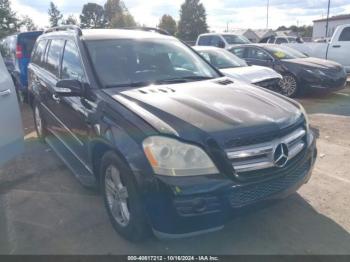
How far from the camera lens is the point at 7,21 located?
2516cm

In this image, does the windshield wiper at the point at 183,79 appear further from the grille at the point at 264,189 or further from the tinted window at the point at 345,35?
the tinted window at the point at 345,35

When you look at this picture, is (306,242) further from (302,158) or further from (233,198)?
(233,198)

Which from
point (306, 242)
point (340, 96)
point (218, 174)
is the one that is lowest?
point (340, 96)

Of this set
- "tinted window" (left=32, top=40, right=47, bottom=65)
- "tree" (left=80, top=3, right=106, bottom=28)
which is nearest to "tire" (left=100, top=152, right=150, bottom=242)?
"tinted window" (left=32, top=40, right=47, bottom=65)

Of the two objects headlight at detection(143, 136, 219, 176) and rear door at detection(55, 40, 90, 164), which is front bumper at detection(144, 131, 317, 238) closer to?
headlight at detection(143, 136, 219, 176)

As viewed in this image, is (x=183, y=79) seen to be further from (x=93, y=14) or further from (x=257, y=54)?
(x=93, y=14)

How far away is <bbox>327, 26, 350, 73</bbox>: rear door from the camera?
39.0 ft

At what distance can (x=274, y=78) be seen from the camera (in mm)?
7676

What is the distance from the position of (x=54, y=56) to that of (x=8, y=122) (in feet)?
4.72

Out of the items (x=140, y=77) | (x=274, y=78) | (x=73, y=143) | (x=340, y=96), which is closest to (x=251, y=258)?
(x=140, y=77)

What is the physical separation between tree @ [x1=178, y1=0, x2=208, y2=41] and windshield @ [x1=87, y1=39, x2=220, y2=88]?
217 feet

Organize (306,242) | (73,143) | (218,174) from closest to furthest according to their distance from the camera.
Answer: (218,174), (306,242), (73,143)

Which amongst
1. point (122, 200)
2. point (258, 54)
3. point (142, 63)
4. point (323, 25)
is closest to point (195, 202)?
point (122, 200)

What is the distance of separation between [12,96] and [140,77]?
4.42 ft
